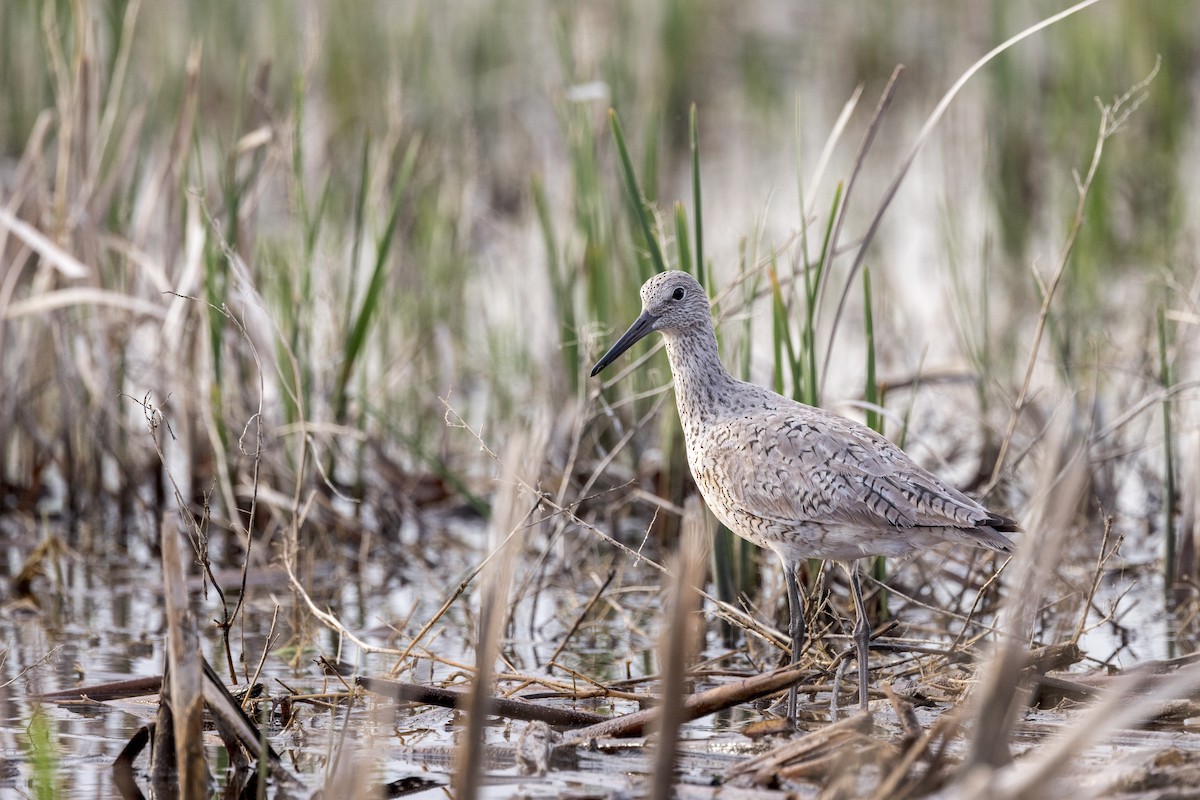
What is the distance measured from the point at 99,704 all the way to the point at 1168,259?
580cm

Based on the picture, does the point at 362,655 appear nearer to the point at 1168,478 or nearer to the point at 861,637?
the point at 861,637

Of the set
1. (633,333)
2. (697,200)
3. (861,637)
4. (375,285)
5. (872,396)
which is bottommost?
(861,637)

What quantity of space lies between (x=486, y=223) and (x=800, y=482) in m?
5.33

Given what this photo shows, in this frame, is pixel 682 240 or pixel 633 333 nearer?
pixel 633 333

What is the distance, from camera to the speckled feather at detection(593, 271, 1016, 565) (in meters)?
4.32

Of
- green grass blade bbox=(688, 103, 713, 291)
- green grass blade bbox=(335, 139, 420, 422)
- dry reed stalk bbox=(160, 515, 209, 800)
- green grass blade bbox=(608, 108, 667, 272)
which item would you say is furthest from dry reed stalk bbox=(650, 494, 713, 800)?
green grass blade bbox=(335, 139, 420, 422)

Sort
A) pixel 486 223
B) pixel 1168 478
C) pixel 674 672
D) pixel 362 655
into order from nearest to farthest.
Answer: pixel 674 672, pixel 362 655, pixel 1168 478, pixel 486 223

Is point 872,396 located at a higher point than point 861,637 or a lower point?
higher

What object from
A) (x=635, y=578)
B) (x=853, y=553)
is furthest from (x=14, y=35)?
(x=853, y=553)

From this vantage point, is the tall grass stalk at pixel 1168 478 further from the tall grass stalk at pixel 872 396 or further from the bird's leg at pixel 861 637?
the bird's leg at pixel 861 637

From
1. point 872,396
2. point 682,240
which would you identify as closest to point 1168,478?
point 872,396

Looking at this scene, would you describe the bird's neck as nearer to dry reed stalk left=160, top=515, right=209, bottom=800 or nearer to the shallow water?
the shallow water

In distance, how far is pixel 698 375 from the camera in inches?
193

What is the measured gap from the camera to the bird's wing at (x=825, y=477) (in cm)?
431
